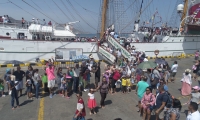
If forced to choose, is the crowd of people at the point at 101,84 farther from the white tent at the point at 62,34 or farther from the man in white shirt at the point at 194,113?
the white tent at the point at 62,34

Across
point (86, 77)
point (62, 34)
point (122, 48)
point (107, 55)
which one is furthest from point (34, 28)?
point (86, 77)

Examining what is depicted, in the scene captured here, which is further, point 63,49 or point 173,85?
point 63,49

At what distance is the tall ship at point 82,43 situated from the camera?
17.0 m

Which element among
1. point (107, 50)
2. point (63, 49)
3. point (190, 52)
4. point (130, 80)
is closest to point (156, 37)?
point (190, 52)

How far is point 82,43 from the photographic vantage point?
1875cm

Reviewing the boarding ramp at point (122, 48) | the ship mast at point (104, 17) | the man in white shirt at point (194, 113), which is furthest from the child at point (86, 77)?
the ship mast at point (104, 17)

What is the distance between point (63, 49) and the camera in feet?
55.9

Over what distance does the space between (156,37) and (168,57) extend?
127 inches

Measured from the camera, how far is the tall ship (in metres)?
17.0

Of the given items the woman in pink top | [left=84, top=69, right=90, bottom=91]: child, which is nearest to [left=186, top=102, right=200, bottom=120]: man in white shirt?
the woman in pink top

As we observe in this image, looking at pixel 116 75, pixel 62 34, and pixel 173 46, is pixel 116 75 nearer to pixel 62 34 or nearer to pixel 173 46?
pixel 62 34

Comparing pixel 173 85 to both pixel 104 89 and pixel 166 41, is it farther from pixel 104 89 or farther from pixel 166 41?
pixel 166 41

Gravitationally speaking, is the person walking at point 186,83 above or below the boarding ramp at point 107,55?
below

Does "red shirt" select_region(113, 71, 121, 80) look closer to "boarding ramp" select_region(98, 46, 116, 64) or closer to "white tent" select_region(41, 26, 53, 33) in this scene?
"boarding ramp" select_region(98, 46, 116, 64)
